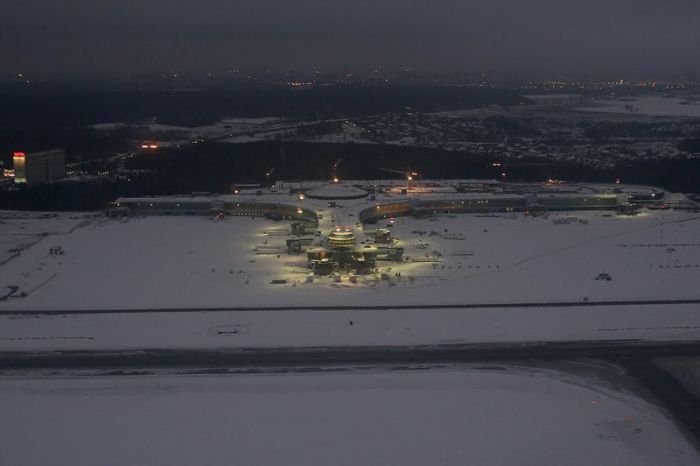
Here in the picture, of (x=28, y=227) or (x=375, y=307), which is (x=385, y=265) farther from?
(x=28, y=227)

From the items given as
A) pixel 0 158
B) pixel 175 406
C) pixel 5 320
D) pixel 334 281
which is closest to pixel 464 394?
pixel 175 406

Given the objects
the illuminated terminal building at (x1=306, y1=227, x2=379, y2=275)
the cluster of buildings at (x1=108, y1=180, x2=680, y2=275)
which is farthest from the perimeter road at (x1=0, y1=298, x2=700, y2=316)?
the cluster of buildings at (x1=108, y1=180, x2=680, y2=275)

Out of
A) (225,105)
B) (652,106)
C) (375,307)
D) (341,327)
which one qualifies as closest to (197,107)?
(225,105)

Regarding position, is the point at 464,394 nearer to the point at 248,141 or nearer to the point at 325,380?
the point at 325,380

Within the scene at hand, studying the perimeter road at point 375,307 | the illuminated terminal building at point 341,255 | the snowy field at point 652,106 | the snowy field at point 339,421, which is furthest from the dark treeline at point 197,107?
the snowy field at point 339,421

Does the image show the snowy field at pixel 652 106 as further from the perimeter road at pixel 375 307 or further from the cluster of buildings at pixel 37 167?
the perimeter road at pixel 375 307

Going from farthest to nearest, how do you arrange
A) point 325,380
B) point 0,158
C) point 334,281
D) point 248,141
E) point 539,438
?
1. point 248,141
2. point 0,158
3. point 334,281
4. point 325,380
5. point 539,438
